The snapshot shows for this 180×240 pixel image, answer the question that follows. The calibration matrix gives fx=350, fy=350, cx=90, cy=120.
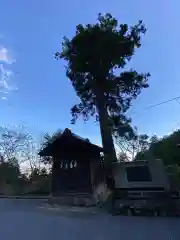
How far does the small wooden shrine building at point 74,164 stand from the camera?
85.7 feet

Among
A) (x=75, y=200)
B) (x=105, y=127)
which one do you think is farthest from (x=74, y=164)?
(x=75, y=200)

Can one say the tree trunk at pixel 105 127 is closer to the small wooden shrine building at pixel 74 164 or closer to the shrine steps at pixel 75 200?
the small wooden shrine building at pixel 74 164

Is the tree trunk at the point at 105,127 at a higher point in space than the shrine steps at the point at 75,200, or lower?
higher

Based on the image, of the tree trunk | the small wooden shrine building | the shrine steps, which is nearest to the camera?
the shrine steps

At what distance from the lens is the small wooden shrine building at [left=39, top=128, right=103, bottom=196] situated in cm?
2612

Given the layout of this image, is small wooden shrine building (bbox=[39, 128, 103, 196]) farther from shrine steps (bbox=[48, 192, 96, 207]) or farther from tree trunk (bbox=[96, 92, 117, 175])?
shrine steps (bbox=[48, 192, 96, 207])

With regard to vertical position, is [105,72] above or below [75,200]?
above

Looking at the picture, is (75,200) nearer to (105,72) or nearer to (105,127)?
(105,127)

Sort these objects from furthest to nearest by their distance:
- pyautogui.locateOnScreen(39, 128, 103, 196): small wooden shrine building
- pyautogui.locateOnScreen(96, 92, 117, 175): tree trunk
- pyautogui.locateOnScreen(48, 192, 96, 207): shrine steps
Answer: pyautogui.locateOnScreen(96, 92, 117, 175): tree trunk, pyautogui.locateOnScreen(39, 128, 103, 196): small wooden shrine building, pyautogui.locateOnScreen(48, 192, 96, 207): shrine steps

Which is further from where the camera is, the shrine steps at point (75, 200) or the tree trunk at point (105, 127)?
the tree trunk at point (105, 127)

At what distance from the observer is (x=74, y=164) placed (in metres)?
26.9

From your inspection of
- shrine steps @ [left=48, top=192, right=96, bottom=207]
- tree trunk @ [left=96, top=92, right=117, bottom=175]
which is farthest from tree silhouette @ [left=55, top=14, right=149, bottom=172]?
shrine steps @ [left=48, top=192, right=96, bottom=207]

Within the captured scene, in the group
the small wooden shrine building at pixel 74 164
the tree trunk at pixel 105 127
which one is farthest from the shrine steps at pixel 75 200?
the tree trunk at pixel 105 127

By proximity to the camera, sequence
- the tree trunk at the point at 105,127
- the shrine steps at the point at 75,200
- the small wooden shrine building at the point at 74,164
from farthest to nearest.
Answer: the tree trunk at the point at 105,127 < the small wooden shrine building at the point at 74,164 < the shrine steps at the point at 75,200
